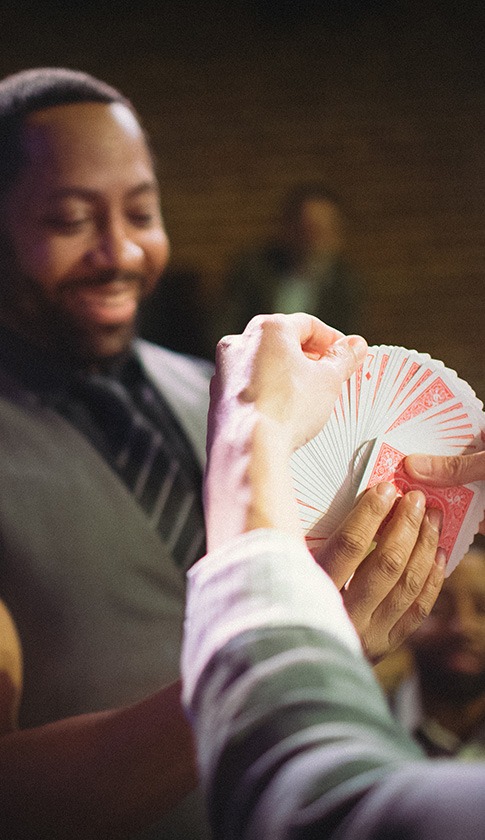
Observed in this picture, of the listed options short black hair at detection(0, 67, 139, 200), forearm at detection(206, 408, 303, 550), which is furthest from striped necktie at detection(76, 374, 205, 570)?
forearm at detection(206, 408, 303, 550)

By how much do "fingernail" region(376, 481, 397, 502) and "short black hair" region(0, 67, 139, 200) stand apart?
90 centimetres

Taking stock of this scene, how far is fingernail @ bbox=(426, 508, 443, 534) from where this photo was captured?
912mm

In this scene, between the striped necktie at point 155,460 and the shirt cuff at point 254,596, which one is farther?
the striped necktie at point 155,460

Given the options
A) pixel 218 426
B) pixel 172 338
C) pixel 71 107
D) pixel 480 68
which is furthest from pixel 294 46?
pixel 218 426

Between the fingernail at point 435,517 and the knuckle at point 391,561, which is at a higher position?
the fingernail at point 435,517

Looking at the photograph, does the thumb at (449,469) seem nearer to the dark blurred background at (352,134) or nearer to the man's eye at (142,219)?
the man's eye at (142,219)

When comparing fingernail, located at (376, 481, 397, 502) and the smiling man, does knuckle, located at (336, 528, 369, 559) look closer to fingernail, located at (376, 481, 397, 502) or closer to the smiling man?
fingernail, located at (376, 481, 397, 502)

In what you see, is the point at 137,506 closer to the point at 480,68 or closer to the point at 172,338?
the point at 172,338

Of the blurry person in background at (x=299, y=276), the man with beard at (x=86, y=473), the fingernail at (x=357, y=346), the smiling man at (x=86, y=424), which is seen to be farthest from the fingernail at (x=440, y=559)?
the blurry person in background at (x=299, y=276)

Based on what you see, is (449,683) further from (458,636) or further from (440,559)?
(440,559)

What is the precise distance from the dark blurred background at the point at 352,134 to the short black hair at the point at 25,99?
265 cm

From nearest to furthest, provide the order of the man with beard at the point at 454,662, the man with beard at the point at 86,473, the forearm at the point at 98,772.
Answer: the forearm at the point at 98,772 → the man with beard at the point at 86,473 → the man with beard at the point at 454,662

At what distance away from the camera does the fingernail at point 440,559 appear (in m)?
0.92

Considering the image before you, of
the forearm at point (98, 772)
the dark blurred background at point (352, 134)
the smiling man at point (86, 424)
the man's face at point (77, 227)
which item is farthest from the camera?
the dark blurred background at point (352, 134)
